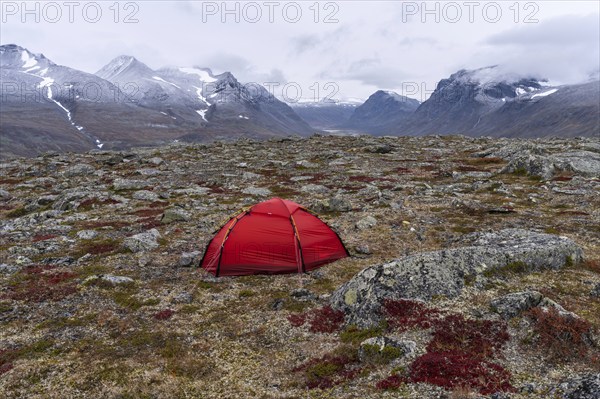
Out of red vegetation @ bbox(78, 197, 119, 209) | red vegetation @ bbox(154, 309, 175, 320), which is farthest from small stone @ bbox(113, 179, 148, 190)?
red vegetation @ bbox(154, 309, 175, 320)

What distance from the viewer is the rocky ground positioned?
376 inches

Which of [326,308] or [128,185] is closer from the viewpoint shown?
[326,308]

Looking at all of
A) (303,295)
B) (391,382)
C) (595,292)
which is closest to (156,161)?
(303,295)

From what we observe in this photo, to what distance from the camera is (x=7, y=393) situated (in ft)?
31.6

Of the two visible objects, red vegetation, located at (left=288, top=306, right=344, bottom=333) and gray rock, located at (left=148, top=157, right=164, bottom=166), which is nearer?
red vegetation, located at (left=288, top=306, right=344, bottom=333)

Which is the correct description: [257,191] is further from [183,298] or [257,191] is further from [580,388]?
[580,388]

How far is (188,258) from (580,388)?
1508cm

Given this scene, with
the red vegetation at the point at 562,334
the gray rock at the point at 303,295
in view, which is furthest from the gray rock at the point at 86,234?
the red vegetation at the point at 562,334

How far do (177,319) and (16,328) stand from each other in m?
5.02

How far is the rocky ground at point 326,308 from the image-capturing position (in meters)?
9.55

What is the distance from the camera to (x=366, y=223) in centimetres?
2273

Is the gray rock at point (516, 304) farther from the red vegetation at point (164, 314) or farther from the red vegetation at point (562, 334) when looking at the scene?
the red vegetation at point (164, 314)

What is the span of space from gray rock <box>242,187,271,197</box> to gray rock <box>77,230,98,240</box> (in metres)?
13.2

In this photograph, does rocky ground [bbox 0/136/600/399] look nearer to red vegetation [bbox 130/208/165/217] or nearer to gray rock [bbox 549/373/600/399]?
gray rock [bbox 549/373/600/399]
